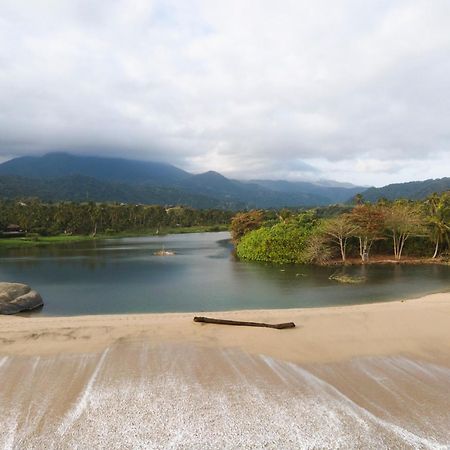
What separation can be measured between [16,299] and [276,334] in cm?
1587

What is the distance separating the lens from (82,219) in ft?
330

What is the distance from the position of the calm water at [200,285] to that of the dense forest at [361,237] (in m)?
3.99

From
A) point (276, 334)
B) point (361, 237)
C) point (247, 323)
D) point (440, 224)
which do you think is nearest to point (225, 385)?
point (276, 334)

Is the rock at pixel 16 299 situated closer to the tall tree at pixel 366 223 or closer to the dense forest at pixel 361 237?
the dense forest at pixel 361 237

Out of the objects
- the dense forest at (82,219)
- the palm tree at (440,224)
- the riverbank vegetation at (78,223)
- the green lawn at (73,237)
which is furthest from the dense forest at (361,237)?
the dense forest at (82,219)

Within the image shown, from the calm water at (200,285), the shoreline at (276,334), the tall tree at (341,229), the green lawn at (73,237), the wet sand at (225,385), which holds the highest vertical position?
the tall tree at (341,229)

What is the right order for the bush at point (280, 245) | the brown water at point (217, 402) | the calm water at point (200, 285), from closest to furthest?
the brown water at point (217, 402) < the calm water at point (200, 285) < the bush at point (280, 245)

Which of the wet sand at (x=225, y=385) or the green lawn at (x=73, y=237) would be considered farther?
the green lawn at (x=73, y=237)

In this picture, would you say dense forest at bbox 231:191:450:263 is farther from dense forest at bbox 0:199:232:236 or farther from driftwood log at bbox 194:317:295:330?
dense forest at bbox 0:199:232:236

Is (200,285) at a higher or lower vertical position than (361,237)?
lower

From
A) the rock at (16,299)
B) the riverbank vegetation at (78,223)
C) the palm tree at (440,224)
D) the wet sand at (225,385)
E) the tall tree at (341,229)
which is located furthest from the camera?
the riverbank vegetation at (78,223)

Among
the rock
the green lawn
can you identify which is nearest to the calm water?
the rock

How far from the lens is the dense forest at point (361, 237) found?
44.2 m

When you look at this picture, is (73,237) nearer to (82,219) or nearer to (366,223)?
(82,219)
